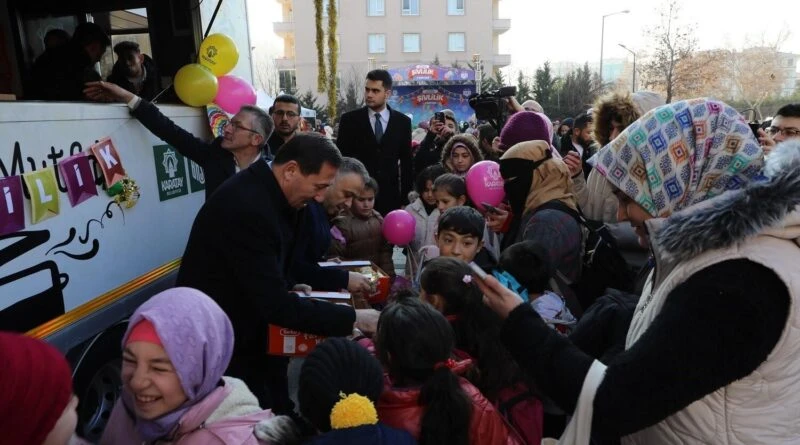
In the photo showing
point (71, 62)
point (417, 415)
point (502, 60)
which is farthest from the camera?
point (502, 60)

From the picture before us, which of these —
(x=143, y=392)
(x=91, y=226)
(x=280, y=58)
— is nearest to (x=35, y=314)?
(x=91, y=226)

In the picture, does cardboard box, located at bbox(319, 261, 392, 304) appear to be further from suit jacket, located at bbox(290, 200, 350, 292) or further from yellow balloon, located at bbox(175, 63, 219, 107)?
yellow balloon, located at bbox(175, 63, 219, 107)

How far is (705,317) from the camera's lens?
45.5 inches

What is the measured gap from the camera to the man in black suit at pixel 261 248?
224 centimetres

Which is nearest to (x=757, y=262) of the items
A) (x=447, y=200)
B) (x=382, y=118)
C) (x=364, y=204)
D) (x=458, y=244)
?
(x=458, y=244)

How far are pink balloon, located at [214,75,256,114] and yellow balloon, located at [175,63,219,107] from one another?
273mm

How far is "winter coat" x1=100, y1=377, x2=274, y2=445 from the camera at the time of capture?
1533mm

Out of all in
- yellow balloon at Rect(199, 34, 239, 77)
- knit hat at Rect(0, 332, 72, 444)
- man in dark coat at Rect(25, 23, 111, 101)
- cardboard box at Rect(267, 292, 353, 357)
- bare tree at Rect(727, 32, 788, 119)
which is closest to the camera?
knit hat at Rect(0, 332, 72, 444)

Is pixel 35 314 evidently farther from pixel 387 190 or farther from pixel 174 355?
pixel 387 190

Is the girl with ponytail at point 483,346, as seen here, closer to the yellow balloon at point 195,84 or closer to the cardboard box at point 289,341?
the cardboard box at point 289,341

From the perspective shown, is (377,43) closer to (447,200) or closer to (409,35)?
(409,35)

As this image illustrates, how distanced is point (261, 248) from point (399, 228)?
2170 mm

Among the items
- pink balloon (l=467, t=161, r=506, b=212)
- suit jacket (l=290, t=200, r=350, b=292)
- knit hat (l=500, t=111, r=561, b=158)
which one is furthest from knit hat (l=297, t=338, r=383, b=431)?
knit hat (l=500, t=111, r=561, b=158)

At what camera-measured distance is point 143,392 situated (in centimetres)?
155
